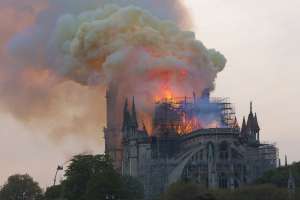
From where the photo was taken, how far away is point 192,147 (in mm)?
142875

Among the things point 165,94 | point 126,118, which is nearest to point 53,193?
point 126,118

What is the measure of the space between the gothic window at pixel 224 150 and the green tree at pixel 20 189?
105 ft

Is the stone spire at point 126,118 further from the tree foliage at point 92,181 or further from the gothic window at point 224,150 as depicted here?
the tree foliage at point 92,181

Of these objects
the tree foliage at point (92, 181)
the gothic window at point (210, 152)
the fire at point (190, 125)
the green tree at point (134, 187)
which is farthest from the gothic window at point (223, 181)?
the tree foliage at point (92, 181)

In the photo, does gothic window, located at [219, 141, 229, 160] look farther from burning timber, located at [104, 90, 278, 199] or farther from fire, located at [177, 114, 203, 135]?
fire, located at [177, 114, 203, 135]

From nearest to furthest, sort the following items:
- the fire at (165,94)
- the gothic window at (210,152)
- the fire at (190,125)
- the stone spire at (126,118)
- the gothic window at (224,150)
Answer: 1. the gothic window at (210,152)
2. the gothic window at (224,150)
3. the fire at (190,125)
4. the fire at (165,94)
5. the stone spire at (126,118)

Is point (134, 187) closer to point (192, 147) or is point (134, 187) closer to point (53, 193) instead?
point (53, 193)

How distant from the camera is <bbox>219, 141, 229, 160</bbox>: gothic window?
142 m

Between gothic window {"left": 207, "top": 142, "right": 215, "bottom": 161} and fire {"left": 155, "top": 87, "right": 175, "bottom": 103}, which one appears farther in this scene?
fire {"left": 155, "top": 87, "right": 175, "bottom": 103}

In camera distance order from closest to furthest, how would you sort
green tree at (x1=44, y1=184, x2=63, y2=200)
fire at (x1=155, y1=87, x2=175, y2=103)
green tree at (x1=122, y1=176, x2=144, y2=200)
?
green tree at (x1=44, y1=184, x2=63, y2=200), green tree at (x1=122, y1=176, x2=144, y2=200), fire at (x1=155, y1=87, x2=175, y2=103)

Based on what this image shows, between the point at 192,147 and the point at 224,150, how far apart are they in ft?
16.3

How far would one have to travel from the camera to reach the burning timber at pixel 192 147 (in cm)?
14038

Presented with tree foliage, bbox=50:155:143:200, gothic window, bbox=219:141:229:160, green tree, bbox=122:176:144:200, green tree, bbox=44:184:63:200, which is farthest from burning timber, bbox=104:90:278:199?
tree foliage, bbox=50:155:143:200

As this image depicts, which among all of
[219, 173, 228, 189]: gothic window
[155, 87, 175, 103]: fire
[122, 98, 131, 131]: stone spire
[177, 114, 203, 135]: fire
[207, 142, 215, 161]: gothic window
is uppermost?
[155, 87, 175, 103]: fire
